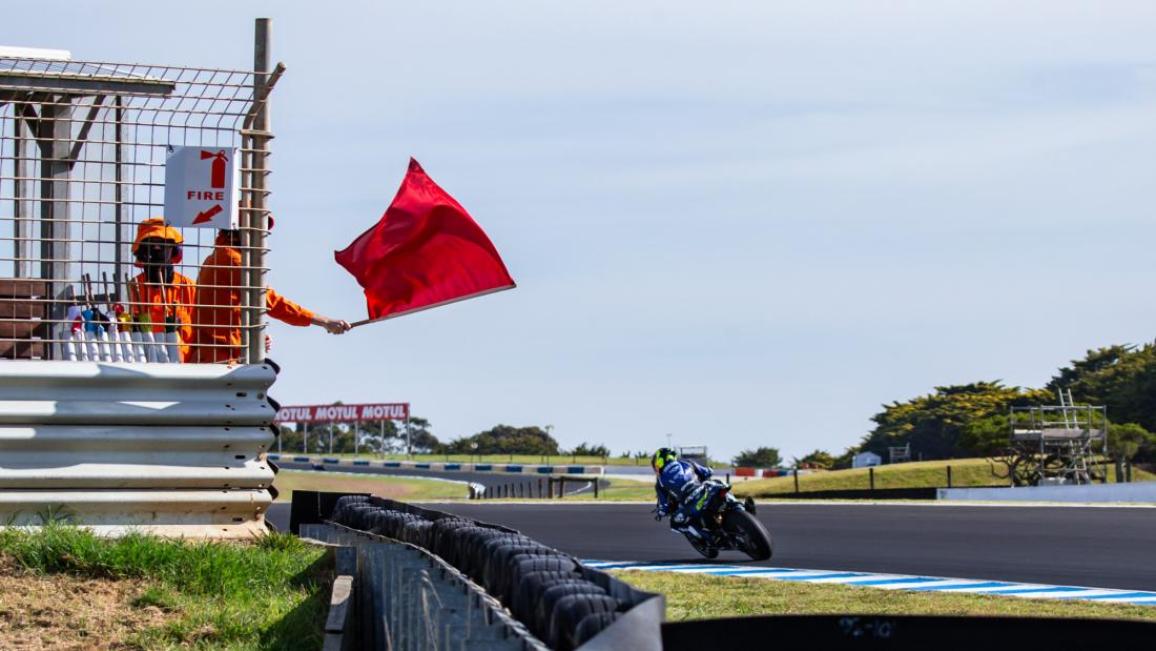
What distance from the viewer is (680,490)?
606 inches

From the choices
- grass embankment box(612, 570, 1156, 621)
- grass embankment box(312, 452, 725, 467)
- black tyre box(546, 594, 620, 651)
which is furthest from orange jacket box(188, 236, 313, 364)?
grass embankment box(312, 452, 725, 467)

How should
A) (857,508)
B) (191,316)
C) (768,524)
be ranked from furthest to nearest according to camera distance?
(857,508)
(768,524)
(191,316)

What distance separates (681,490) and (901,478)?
35.4 m

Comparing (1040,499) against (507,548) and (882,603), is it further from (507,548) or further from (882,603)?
(507,548)

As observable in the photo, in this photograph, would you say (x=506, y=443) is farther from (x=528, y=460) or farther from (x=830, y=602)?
(x=830, y=602)

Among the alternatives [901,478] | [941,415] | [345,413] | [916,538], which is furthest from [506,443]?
[916,538]

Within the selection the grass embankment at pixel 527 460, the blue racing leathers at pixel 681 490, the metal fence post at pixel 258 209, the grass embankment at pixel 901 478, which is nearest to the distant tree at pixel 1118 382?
the grass embankment at pixel 901 478

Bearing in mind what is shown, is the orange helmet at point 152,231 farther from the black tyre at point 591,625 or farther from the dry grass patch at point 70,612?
the black tyre at point 591,625

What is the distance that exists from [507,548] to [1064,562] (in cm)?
1137

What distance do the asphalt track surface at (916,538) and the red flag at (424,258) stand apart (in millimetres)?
5251

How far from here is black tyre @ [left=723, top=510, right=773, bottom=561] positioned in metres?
14.7

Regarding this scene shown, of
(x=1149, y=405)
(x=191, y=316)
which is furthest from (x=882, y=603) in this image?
(x=1149, y=405)

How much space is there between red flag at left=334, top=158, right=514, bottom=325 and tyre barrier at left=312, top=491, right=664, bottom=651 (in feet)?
11.9

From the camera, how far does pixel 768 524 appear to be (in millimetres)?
22734
